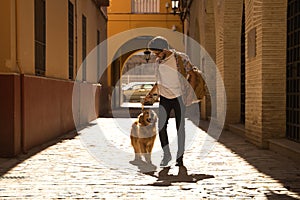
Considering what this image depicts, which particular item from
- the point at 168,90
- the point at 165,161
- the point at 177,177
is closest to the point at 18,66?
the point at 168,90

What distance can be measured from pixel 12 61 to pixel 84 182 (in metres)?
2.76

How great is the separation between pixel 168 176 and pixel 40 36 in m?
4.56

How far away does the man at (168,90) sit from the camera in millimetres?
6754

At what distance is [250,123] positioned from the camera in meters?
9.40

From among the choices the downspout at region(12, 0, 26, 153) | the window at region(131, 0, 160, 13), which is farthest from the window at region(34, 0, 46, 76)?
the window at region(131, 0, 160, 13)

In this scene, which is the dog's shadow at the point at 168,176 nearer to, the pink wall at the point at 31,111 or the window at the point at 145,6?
the pink wall at the point at 31,111

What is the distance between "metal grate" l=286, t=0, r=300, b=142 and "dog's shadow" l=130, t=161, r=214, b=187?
2548 millimetres

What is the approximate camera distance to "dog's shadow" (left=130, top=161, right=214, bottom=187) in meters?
5.86

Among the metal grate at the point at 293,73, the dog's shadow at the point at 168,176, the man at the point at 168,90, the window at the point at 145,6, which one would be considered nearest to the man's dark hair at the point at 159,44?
the man at the point at 168,90

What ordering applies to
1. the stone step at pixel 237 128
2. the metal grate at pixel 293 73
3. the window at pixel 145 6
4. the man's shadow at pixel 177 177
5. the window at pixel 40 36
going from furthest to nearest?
the window at pixel 145 6 → the stone step at pixel 237 128 → the window at pixel 40 36 → the metal grate at pixel 293 73 → the man's shadow at pixel 177 177

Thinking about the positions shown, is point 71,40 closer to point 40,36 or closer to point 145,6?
point 40,36

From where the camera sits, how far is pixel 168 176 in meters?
6.19

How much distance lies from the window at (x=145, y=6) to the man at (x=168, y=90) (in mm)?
18564

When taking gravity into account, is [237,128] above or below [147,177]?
above
